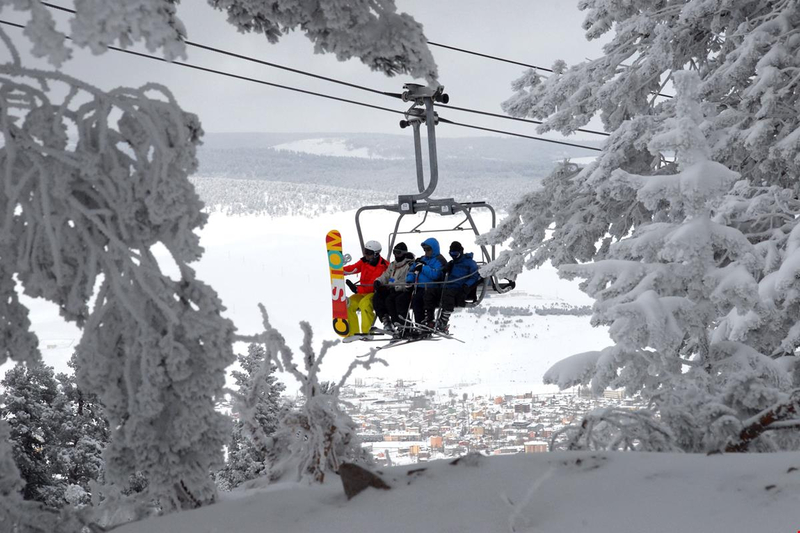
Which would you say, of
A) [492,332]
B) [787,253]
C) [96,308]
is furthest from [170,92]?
[492,332]

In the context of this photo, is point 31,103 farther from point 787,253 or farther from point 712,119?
point 712,119

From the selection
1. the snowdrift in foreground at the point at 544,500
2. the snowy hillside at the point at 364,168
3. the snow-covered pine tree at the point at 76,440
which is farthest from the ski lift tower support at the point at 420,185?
the snowy hillside at the point at 364,168

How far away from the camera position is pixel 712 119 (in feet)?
32.4

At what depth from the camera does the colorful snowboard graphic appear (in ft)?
38.3

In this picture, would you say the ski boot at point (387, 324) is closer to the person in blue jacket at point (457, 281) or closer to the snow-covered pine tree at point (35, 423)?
the person in blue jacket at point (457, 281)

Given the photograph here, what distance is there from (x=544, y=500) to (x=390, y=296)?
30.8 ft

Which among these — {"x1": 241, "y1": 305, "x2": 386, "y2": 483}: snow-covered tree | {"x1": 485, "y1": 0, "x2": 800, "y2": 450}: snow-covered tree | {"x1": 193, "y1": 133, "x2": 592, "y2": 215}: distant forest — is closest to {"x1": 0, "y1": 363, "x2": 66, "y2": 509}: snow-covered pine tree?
{"x1": 485, "y1": 0, "x2": 800, "y2": 450}: snow-covered tree

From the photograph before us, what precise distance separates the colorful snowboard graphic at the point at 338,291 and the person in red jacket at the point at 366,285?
12 centimetres

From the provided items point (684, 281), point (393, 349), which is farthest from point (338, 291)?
point (393, 349)

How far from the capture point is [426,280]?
11.5 meters

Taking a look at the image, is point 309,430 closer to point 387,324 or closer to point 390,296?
point 390,296

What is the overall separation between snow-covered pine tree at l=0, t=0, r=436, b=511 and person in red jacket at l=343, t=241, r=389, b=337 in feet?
30.6

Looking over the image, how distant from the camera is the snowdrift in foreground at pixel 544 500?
2.17 metres

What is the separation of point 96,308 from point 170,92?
69 cm
